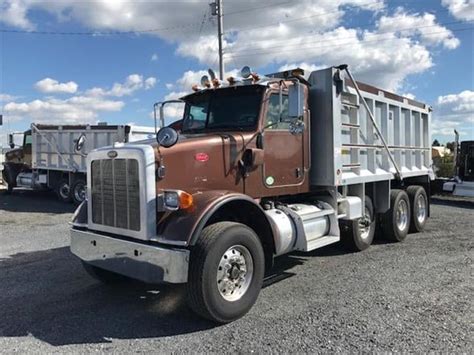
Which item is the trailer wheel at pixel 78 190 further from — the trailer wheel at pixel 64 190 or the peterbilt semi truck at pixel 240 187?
the peterbilt semi truck at pixel 240 187

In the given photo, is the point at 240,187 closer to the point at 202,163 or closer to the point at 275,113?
the point at 202,163

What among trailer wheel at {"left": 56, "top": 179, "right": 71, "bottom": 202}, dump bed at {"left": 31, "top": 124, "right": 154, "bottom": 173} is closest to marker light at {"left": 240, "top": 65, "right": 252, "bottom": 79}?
dump bed at {"left": 31, "top": 124, "right": 154, "bottom": 173}

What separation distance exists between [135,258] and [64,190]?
12478 millimetres

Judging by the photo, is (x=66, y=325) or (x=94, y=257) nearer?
(x=66, y=325)

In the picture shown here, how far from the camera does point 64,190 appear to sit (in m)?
16.0

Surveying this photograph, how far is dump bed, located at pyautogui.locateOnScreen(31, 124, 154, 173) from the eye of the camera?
14.5 m

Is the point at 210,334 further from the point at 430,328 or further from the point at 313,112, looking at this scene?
the point at 313,112

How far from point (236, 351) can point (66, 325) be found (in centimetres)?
182

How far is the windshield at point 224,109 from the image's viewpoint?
19.3 feet

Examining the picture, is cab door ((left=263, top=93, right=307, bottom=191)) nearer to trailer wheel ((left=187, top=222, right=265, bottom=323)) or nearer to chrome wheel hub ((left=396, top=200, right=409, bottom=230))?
trailer wheel ((left=187, top=222, right=265, bottom=323))

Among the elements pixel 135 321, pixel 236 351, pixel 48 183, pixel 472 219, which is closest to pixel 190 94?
pixel 135 321

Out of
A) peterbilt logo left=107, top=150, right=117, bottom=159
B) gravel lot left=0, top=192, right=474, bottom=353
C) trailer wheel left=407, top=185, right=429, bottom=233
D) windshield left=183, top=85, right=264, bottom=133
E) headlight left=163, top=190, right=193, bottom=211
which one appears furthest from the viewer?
trailer wheel left=407, top=185, right=429, bottom=233

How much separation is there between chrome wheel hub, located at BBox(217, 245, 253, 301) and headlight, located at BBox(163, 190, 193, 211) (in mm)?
668

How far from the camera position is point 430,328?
4.43 meters
